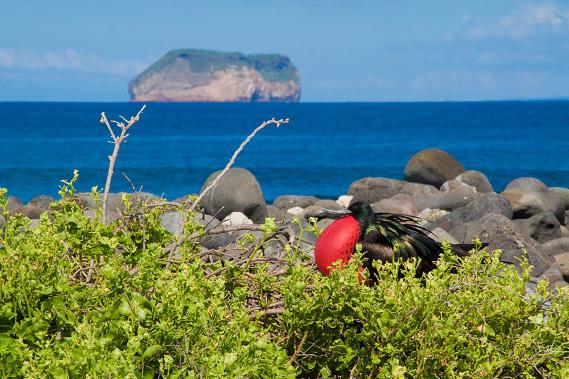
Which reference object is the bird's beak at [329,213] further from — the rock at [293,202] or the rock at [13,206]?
the rock at [293,202]

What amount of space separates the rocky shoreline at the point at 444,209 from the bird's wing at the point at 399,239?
2092 mm

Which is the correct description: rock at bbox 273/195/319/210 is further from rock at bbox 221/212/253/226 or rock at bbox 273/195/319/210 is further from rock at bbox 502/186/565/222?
rock at bbox 502/186/565/222

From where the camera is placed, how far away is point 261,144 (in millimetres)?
59656

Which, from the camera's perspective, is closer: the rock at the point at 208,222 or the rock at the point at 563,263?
the rock at the point at 208,222

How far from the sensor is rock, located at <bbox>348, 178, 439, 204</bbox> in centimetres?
2045

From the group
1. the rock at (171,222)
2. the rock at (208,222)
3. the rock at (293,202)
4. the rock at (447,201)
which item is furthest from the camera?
the rock at (293,202)

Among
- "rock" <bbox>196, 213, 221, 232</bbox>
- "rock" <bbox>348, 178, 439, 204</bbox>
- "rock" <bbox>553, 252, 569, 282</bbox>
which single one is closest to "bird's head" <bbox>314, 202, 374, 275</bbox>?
"rock" <bbox>196, 213, 221, 232</bbox>

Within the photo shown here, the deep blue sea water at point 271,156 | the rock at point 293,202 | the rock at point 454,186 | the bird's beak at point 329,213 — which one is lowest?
the deep blue sea water at point 271,156

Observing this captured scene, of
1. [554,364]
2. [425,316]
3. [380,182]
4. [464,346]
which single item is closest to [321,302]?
[425,316]

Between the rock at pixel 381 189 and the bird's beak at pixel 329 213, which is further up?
the bird's beak at pixel 329 213

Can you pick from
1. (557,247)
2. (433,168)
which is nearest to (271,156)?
(433,168)

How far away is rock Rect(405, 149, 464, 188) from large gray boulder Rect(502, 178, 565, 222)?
5.13 metres

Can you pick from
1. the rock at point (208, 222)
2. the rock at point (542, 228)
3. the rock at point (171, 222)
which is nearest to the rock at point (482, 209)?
the rock at point (542, 228)

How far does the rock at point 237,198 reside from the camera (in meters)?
15.7
